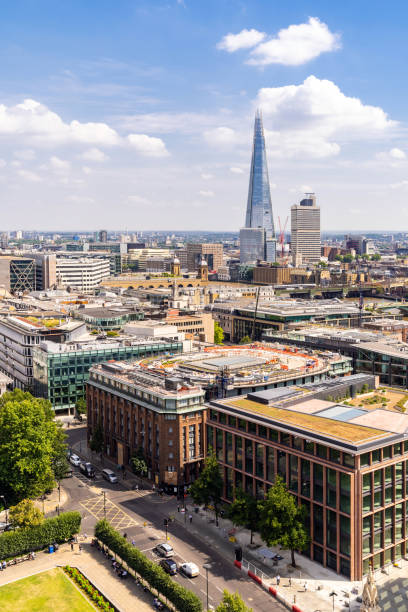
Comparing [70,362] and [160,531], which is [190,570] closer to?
[160,531]

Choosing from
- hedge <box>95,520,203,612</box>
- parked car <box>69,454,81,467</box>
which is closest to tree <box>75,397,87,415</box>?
parked car <box>69,454,81,467</box>

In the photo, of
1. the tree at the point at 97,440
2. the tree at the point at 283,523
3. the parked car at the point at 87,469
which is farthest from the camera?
the tree at the point at 97,440

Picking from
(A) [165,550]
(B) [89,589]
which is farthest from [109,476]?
(B) [89,589]

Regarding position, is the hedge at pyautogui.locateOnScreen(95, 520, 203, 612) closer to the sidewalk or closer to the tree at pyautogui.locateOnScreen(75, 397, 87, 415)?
the sidewalk

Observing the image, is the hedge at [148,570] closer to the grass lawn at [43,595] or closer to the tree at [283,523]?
the grass lawn at [43,595]

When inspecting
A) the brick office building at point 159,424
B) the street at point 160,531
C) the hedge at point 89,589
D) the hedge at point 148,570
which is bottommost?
the hedge at point 89,589

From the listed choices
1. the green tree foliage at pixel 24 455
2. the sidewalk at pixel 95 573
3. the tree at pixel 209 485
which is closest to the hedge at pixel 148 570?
the sidewalk at pixel 95 573
